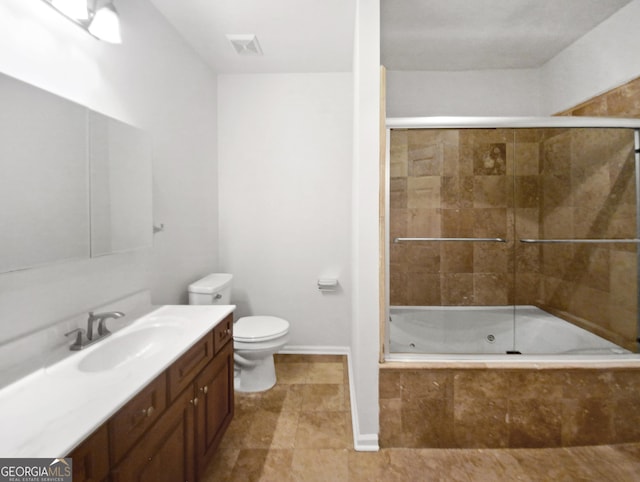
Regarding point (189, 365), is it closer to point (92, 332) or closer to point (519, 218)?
point (92, 332)

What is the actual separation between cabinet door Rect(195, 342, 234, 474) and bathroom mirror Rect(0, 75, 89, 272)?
77 cm

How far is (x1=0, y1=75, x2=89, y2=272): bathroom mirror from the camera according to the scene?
102 centimetres

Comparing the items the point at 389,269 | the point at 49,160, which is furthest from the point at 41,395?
the point at 389,269

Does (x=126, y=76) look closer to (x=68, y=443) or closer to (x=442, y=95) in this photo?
(x=68, y=443)

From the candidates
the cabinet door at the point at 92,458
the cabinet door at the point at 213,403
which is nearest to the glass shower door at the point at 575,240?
the cabinet door at the point at 213,403

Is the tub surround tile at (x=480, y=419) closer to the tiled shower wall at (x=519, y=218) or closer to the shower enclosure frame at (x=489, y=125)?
the shower enclosure frame at (x=489, y=125)

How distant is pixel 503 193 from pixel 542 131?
1.64ft

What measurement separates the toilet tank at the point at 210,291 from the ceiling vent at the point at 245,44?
5.81 ft

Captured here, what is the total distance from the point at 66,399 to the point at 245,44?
238cm

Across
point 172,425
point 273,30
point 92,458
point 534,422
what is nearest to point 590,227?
point 534,422

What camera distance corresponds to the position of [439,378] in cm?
169

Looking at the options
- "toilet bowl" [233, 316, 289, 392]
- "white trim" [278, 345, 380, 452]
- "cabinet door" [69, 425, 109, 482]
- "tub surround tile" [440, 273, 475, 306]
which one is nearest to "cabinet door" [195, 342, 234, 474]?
"toilet bowl" [233, 316, 289, 392]

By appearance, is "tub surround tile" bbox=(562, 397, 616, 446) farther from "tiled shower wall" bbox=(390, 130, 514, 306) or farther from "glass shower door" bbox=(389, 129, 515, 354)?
"tiled shower wall" bbox=(390, 130, 514, 306)

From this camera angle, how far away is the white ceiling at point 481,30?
6.44 feet
